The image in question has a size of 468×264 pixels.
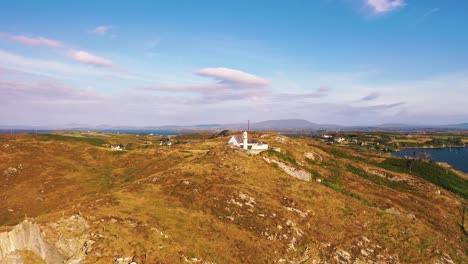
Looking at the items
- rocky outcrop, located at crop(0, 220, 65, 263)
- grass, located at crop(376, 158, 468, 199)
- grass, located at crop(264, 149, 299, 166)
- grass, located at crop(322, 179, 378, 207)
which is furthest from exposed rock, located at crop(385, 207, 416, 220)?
rocky outcrop, located at crop(0, 220, 65, 263)

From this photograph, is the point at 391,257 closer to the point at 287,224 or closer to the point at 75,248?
the point at 287,224

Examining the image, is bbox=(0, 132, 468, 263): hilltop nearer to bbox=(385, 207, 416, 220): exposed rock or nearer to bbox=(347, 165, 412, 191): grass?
bbox=(385, 207, 416, 220): exposed rock

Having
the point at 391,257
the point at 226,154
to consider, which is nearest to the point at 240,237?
the point at 391,257

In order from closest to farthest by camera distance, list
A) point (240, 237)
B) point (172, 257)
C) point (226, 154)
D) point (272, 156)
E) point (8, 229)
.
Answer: point (8, 229) → point (172, 257) → point (240, 237) → point (226, 154) → point (272, 156)

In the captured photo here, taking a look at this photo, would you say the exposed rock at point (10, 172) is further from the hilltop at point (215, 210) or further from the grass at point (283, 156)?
the grass at point (283, 156)

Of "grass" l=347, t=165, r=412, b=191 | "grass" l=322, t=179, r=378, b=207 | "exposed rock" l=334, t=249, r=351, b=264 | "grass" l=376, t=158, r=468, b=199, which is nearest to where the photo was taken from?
"exposed rock" l=334, t=249, r=351, b=264

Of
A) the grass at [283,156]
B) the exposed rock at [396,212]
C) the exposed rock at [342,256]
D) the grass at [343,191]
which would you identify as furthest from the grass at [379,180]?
the exposed rock at [342,256]

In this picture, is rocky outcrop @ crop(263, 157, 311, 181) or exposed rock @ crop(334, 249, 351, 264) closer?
exposed rock @ crop(334, 249, 351, 264)
